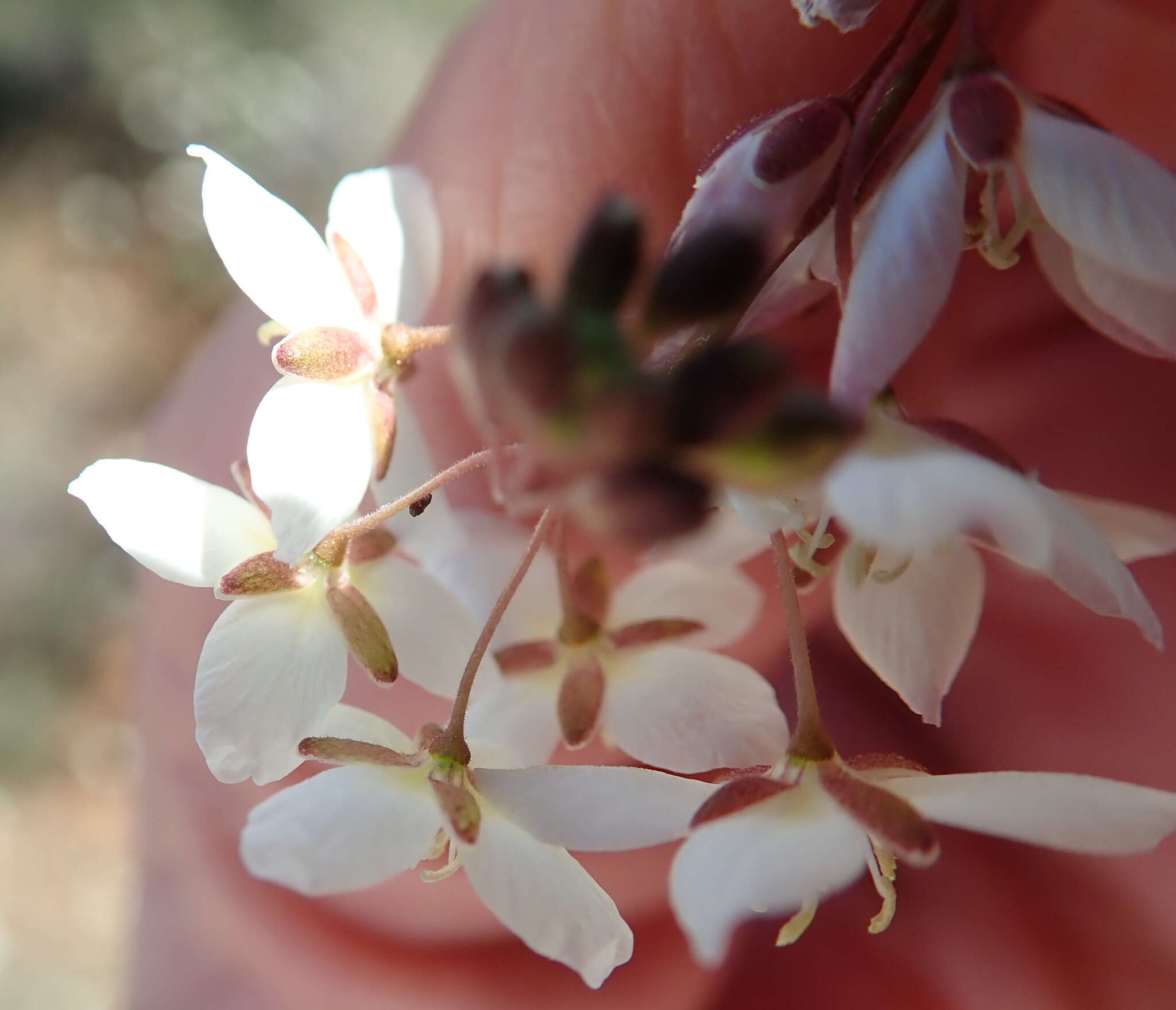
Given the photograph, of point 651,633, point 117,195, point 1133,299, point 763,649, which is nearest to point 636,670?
point 651,633

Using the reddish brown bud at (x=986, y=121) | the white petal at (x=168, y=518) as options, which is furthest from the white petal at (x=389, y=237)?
the reddish brown bud at (x=986, y=121)

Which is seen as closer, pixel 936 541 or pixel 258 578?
pixel 936 541

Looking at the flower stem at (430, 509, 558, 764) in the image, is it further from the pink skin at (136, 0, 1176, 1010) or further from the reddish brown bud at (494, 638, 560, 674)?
the pink skin at (136, 0, 1176, 1010)

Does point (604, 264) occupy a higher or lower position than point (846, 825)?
higher

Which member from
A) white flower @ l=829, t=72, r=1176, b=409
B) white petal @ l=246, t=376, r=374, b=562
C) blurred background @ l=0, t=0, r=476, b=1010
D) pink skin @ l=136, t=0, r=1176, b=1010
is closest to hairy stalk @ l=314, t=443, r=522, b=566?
white petal @ l=246, t=376, r=374, b=562

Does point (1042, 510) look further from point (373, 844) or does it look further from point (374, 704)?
point (374, 704)

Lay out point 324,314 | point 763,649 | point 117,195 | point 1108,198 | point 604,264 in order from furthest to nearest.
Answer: point 117,195 < point 763,649 < point 324,314 < point 1108,198 < point 604,264

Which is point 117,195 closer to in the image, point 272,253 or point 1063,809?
point 272,253
